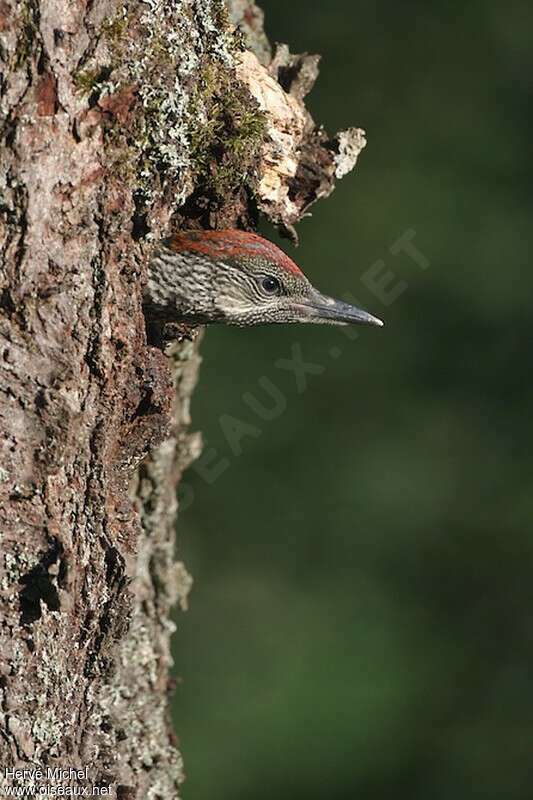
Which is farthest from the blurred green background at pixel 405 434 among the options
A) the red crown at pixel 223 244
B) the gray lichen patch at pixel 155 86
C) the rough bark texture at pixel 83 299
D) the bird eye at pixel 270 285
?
the gray lichen patch at pixel 155 86

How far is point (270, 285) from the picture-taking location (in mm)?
3578

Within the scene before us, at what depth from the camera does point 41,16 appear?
8.87 ft

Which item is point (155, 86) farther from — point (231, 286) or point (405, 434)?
point (405, 434)

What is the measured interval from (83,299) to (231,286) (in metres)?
0.72

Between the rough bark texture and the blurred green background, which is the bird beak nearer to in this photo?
the rough bark texture

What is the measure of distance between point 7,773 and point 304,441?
4.27 meters

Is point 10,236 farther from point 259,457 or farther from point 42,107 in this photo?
point 259,457

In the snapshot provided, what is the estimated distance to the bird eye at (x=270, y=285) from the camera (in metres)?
3.55

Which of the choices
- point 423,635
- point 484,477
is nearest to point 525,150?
point 484,477

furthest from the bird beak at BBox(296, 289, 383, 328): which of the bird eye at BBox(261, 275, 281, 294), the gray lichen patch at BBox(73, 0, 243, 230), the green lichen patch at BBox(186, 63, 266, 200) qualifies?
the gray lichen patch at BBox(73, 0, 243, 230)

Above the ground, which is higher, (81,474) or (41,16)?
(41,16)

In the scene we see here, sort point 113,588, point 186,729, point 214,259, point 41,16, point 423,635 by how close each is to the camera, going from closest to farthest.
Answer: point 41,16 → point 113,588 → point 214,259 → point 186,729 → point 423,635

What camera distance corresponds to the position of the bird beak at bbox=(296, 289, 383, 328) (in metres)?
3.67

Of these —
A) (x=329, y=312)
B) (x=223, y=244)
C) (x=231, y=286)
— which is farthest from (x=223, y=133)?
(x=329, y=312)
